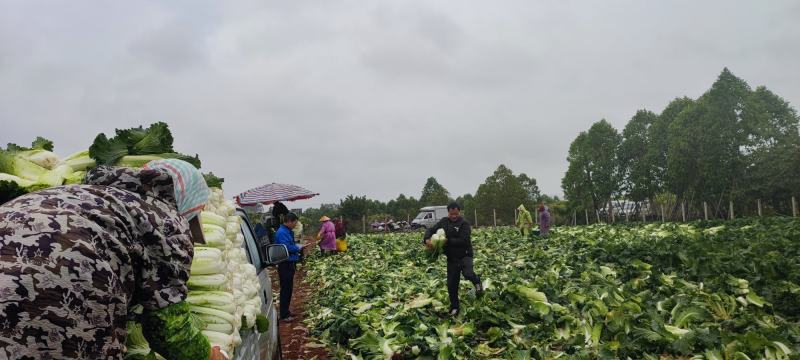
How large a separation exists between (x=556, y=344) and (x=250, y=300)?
12.9 feet

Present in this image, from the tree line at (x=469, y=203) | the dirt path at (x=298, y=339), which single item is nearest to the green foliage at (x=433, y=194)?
the tree line at (x=469, y=203)

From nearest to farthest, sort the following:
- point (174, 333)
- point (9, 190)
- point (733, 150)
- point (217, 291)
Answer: point (174, 333)
point (9, 190)
point (217, 291)
point (733, 150)

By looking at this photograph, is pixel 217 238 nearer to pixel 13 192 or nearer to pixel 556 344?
pixel 13 192

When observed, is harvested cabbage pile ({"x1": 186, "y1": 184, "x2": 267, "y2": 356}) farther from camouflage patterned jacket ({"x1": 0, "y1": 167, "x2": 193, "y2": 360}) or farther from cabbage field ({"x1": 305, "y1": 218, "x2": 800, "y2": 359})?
cabbage field ({"x1": 305, "y1": 218, "x2": 800, "y2": 359})

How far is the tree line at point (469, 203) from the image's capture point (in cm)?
5012

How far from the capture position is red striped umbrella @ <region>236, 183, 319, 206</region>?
723 inches

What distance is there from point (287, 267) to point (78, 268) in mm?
8019

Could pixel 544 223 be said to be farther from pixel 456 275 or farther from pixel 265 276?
pixel 265 276

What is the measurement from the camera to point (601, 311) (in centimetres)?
687

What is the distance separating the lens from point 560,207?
60500 mm

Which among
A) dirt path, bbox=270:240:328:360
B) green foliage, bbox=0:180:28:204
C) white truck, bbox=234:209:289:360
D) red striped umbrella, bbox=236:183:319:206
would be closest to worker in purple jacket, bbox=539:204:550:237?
red striped umbrella, bbox=236:183:319:206

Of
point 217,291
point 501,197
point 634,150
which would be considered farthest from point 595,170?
point 217,291

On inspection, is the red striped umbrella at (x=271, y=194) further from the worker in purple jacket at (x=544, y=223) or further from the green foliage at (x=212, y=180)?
the green foliage at (x=212, y=180)

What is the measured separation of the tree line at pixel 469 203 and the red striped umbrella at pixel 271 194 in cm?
2745
